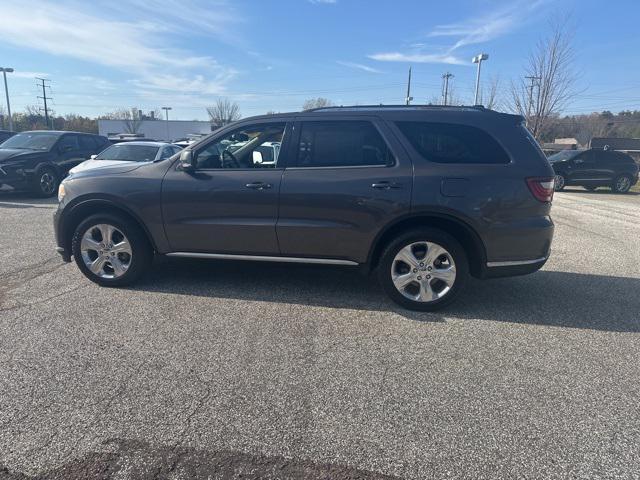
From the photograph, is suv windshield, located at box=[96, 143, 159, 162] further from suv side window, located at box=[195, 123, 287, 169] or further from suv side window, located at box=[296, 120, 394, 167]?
suv side window, located at box=[296, 120, 394, 167]

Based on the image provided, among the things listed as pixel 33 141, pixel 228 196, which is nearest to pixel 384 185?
pixel 228 196

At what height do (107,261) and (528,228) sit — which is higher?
(528,228)

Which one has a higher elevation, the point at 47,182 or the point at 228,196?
the point at 228,196

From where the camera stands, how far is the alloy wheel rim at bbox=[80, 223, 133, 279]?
4.63 metres

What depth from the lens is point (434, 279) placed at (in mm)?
4156

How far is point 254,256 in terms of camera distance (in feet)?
14.6

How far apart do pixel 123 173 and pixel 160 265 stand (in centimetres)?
143

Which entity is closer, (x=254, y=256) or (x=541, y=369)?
(x=541, y=369)

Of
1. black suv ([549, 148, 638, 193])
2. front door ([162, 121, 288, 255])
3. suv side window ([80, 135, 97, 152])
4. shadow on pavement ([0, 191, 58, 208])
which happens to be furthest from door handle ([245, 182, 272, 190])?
black suv ([549, 148, 638, 193])

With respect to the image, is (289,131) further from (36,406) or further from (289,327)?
(36,406)

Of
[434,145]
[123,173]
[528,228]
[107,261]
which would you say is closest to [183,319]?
[107,261]

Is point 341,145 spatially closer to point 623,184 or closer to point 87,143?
point 87,143

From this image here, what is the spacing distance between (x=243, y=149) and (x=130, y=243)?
158 cm

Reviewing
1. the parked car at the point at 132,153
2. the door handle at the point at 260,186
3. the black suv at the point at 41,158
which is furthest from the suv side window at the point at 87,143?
the door handle at the point at 260,186
